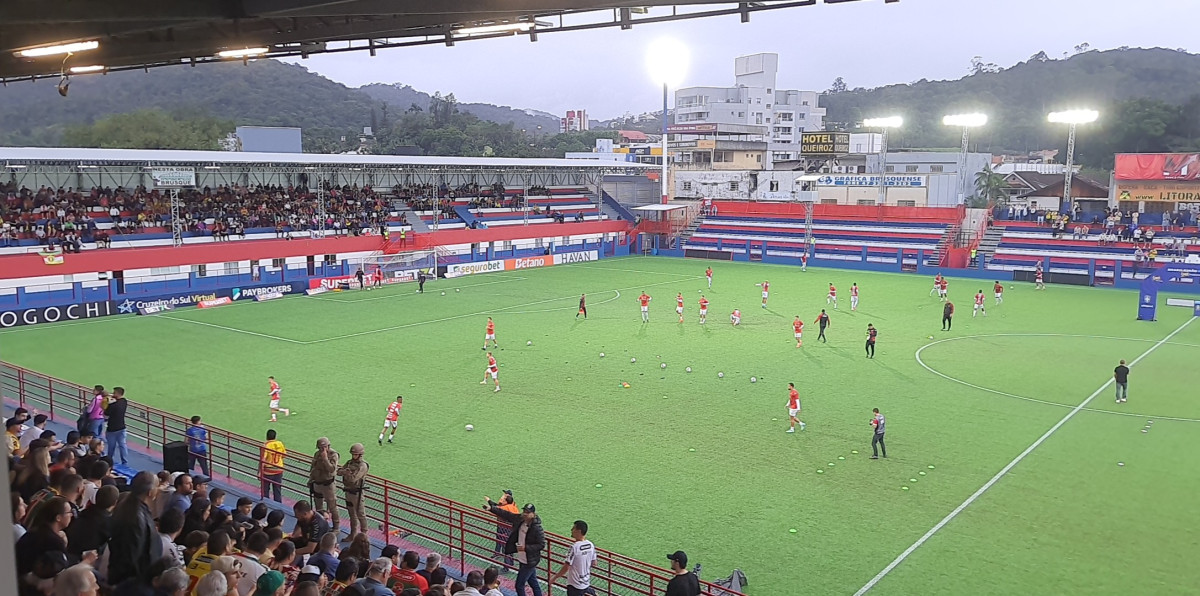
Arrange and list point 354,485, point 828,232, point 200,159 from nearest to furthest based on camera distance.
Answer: point 354,485 < point 200,159 < point 828,232

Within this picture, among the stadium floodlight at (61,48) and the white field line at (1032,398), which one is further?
the white field line at (1032,398)

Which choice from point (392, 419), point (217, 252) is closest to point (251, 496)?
point (392, 419)

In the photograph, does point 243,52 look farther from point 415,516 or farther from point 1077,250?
point 1077,250

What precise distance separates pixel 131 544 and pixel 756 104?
14345 centimetres

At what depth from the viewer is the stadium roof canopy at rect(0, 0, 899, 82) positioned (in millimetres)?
10984

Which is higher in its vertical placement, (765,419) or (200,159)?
(200,159)

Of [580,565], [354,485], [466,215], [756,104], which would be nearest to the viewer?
[580,565]

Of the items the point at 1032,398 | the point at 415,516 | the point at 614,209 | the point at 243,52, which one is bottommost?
the point at 415,516

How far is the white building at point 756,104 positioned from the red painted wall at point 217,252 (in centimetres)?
8494

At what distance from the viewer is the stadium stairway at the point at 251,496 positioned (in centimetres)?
1259

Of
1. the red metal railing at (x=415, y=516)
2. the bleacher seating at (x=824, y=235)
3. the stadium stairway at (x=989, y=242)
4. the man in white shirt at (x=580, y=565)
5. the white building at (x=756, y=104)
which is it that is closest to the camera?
the man in white shirt at (x=580, y=565)

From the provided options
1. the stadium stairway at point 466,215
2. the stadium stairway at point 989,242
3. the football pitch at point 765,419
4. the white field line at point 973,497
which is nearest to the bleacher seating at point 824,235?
the stadium stairway at point 989,242

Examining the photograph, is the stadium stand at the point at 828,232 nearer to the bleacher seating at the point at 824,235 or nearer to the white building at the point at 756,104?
the bleacher seating at the point at 824,235

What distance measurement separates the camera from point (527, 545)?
36.3ft
